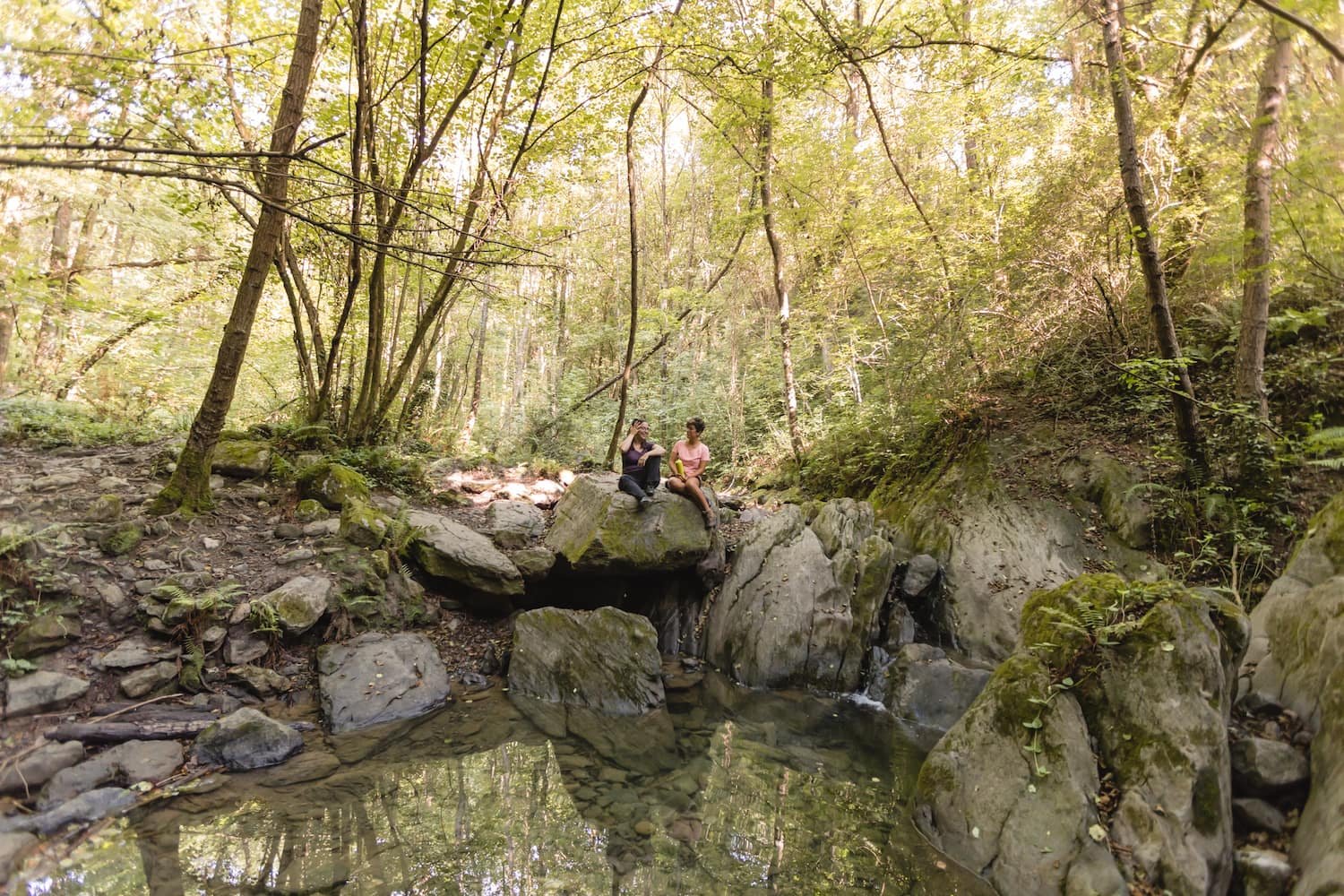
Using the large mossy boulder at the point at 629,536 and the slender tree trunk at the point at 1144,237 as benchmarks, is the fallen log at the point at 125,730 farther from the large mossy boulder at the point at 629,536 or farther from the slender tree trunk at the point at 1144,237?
the slender tree trunk at the point at 1144,237

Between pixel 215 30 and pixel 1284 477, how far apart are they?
46.7ft

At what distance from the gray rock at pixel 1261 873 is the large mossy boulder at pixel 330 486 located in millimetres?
8401

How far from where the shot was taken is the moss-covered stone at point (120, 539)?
18.5ft

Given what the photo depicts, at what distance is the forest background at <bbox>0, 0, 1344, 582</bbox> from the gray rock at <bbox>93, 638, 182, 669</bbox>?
8.04 feet

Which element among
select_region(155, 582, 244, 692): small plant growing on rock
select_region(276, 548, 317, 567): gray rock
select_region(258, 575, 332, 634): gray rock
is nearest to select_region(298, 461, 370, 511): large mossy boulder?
select_region(276, 548, 317, 567): gray rock

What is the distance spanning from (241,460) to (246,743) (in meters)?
4.38

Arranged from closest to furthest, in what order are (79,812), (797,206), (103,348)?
(79,812) < (103,348) < (797,206)

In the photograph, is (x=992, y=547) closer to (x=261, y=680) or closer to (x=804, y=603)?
(x=804, y=603)

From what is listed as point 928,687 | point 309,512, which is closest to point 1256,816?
point 928,687

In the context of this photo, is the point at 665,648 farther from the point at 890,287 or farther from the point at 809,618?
the point at 890,287

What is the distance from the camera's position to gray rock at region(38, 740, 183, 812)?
3855 millimetres

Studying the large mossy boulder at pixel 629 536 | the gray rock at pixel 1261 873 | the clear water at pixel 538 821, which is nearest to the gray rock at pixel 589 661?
the clear water at pixel 538 821

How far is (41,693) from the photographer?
440cm

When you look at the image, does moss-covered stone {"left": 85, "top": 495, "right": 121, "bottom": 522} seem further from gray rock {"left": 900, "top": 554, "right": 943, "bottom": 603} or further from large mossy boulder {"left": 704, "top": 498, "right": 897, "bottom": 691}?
gray rock {"left": 900, "top": 554, "right": 943, "bottom": 603}
